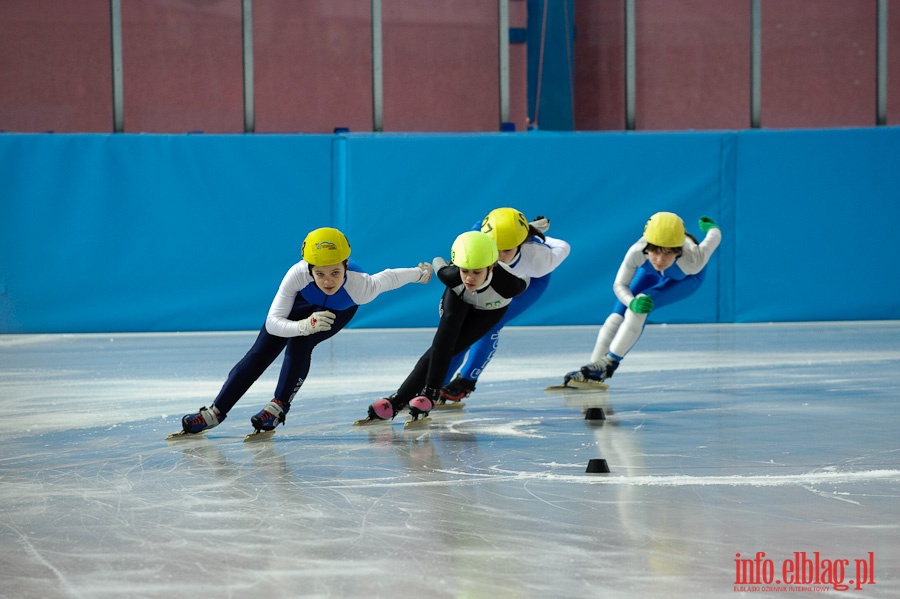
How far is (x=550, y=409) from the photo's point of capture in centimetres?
597

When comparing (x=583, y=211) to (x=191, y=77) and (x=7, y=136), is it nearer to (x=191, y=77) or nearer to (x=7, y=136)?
(x=191, y=77)

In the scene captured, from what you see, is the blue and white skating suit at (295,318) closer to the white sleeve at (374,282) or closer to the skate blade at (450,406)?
the white sleeve at (374,282)

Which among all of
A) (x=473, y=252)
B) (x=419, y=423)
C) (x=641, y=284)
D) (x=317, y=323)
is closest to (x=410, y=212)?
(x=641, y=284)

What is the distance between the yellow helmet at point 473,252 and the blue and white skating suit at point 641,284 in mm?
1747

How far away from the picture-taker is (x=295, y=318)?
525 cm

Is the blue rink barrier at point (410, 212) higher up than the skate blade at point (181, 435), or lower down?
higher up

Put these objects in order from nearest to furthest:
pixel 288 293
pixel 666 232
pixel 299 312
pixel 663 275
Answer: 1. pixel 288 293
2. pixel 299 312
3. pixel 666 232
4. pixel 663 275

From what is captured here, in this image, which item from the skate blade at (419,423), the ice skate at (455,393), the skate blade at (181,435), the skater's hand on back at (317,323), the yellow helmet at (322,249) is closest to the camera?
the skater's hand on back at (317,323)


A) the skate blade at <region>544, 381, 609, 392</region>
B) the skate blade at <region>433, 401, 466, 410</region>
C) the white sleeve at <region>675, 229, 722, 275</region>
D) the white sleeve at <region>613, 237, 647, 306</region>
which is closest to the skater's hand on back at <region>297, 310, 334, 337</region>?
the skate blade at <region>433, 401, 466, 410</region>

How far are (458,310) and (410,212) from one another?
18.1 ft

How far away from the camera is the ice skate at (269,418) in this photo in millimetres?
5145

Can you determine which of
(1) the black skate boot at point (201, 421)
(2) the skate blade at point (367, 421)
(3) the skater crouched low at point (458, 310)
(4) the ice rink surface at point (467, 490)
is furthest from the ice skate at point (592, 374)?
(1) the black skate boot at point (201, 421)

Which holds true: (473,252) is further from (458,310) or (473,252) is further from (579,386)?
(579,386)

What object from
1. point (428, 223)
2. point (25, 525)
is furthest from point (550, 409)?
point (428, 223)
